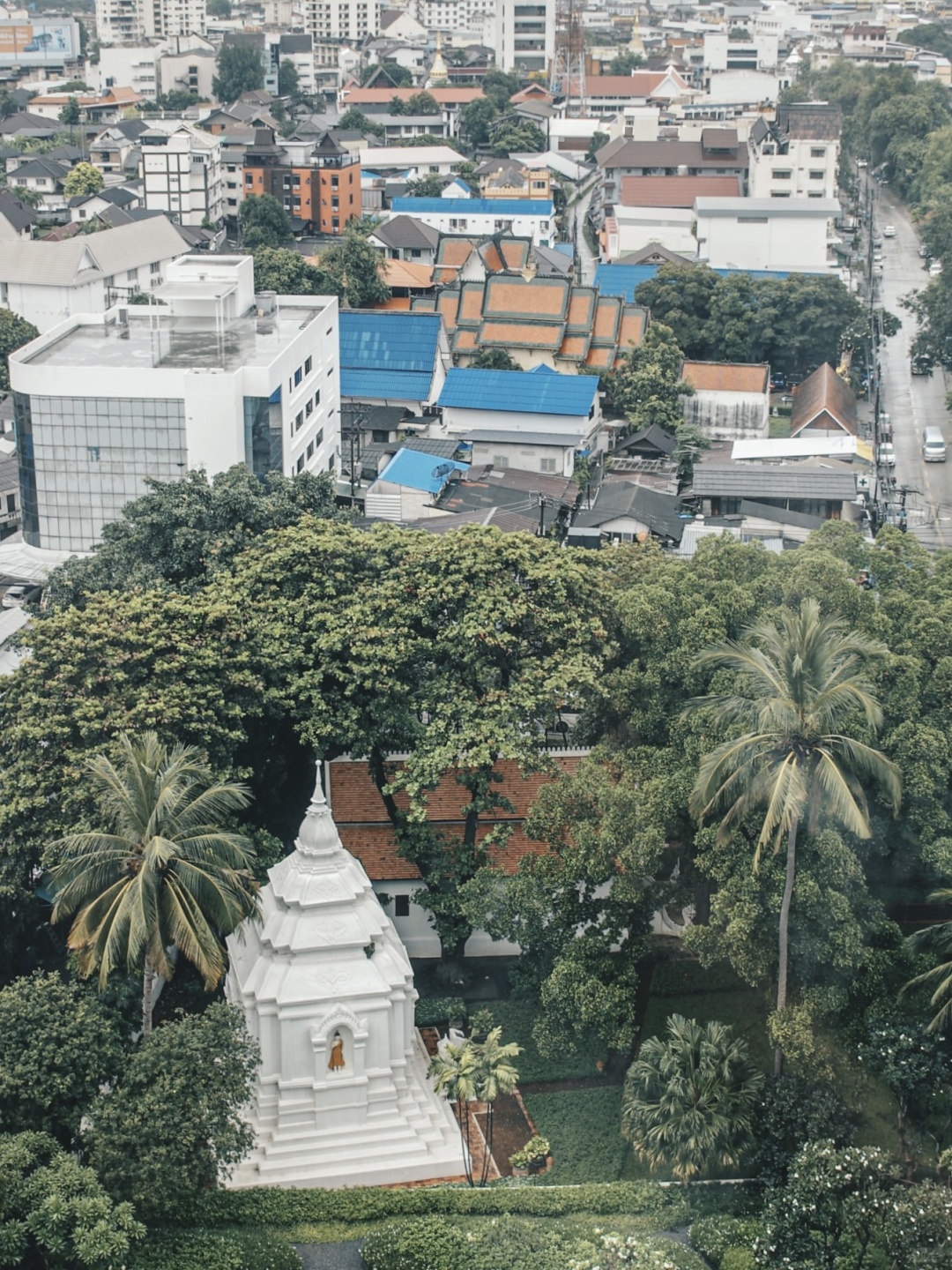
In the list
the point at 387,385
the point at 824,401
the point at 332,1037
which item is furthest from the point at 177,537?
the point at 824,401

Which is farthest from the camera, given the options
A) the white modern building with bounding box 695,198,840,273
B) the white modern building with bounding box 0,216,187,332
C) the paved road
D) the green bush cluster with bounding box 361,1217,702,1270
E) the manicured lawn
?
the white modern building with bounding box 695,198,840,273

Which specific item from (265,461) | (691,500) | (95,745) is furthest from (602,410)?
(95,745)

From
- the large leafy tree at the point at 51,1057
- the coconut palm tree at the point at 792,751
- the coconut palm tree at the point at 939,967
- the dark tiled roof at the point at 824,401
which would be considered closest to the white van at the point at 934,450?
the dark tiled roof at the point at 824,401

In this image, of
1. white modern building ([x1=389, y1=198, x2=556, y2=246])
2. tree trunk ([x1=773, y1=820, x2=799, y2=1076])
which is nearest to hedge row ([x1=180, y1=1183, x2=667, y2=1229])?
tree trunk ([x1=773, y1=820, x2=799, y2=1076])

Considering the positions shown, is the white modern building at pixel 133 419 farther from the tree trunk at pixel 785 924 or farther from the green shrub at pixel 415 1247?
the green shrub at pixel 415 1247

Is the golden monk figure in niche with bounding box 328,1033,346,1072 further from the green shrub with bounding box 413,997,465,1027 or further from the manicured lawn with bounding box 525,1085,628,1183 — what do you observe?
the manicured lawn with bounding box 525,1085,628,1183

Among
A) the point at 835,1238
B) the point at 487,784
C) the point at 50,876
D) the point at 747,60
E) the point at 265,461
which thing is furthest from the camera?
the point at 747,60

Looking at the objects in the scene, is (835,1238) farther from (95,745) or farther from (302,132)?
(302,132)
